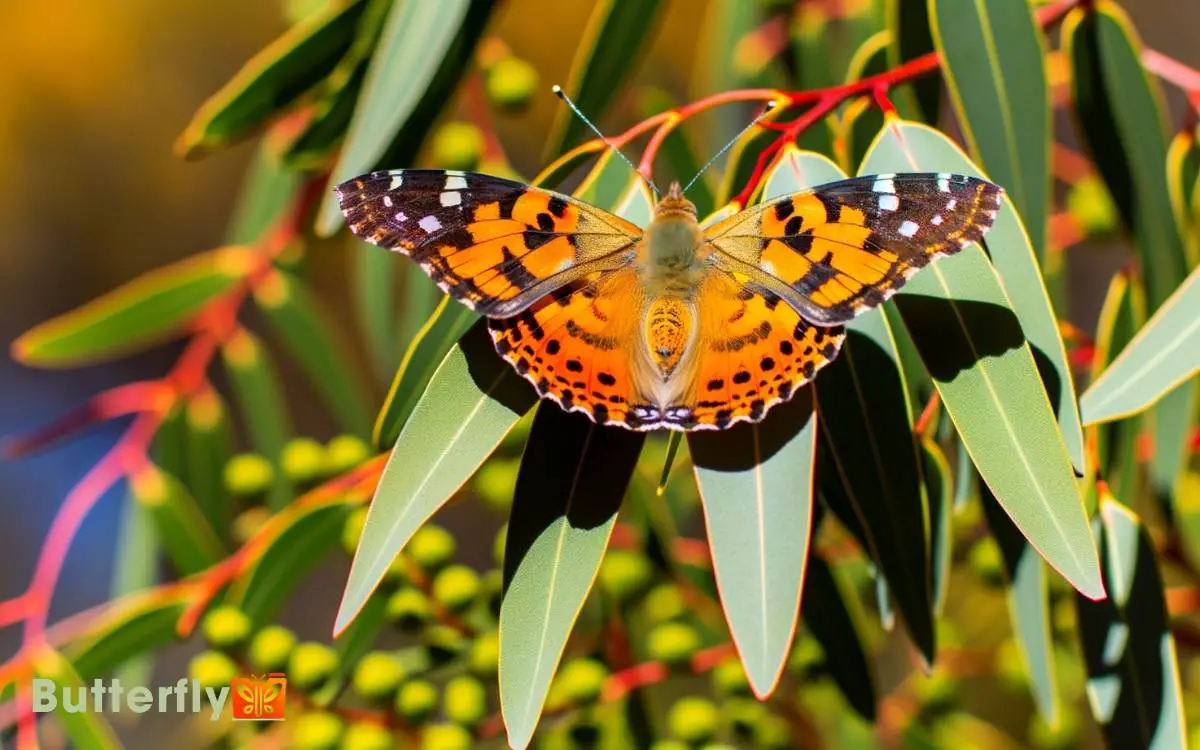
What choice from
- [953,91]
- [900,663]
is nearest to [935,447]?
[953,91]

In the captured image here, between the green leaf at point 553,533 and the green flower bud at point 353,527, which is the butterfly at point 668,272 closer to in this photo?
the green leaf at point 553,533

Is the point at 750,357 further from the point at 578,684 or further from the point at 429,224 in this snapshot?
the point at 578,684

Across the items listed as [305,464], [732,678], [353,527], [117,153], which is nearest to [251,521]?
[305,464]

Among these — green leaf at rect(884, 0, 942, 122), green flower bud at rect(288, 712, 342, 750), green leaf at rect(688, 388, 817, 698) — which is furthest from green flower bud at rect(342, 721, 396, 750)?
green leaf at rect(884, 0, 942, 122)

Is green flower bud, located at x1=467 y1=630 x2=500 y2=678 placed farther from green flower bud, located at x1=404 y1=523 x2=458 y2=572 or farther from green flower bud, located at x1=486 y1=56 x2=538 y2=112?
green flower bud, located at x1=486 y1=56 x2=538 y2=112

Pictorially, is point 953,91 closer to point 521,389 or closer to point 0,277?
point 521,389

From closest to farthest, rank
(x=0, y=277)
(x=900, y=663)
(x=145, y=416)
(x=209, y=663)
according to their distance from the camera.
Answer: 1. (x=209, y=663)
2. (x=145, y=416)
3. (x=900, y=663)
4. (x=0, y=277)
